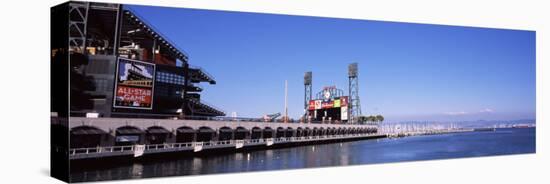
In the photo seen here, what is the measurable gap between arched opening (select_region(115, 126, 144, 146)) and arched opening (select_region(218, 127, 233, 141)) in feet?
7.59

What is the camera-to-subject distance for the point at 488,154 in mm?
19750

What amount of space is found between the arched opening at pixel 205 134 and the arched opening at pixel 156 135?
0.80 meters

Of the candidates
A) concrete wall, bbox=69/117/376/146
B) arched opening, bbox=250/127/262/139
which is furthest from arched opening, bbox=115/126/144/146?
arched opening, bbox=250/127/262/139

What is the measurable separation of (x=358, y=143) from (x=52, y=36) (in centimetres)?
991

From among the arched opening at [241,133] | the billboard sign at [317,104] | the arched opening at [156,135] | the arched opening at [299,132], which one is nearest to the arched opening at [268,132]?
the arched opening at [241,133]

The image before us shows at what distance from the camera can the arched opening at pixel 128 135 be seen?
14551 mm

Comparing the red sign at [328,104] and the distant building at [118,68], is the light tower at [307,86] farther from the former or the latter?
the distant building at [118,68]

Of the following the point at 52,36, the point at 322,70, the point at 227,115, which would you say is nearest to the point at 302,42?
the point at 322,70

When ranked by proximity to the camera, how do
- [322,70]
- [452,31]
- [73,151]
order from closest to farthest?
1. [73,151]
2. [322,70]
3. [452,31]

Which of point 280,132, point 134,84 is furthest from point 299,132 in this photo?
point 134,84

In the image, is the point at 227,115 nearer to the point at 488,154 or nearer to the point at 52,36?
the point at 52,36

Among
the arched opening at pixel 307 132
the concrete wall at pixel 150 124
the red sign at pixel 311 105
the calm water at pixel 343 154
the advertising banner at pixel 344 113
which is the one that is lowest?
the calm water at pixel 343 154

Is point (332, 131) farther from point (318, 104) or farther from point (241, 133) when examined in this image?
point (241, 133)

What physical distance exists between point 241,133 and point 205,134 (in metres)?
1.20
